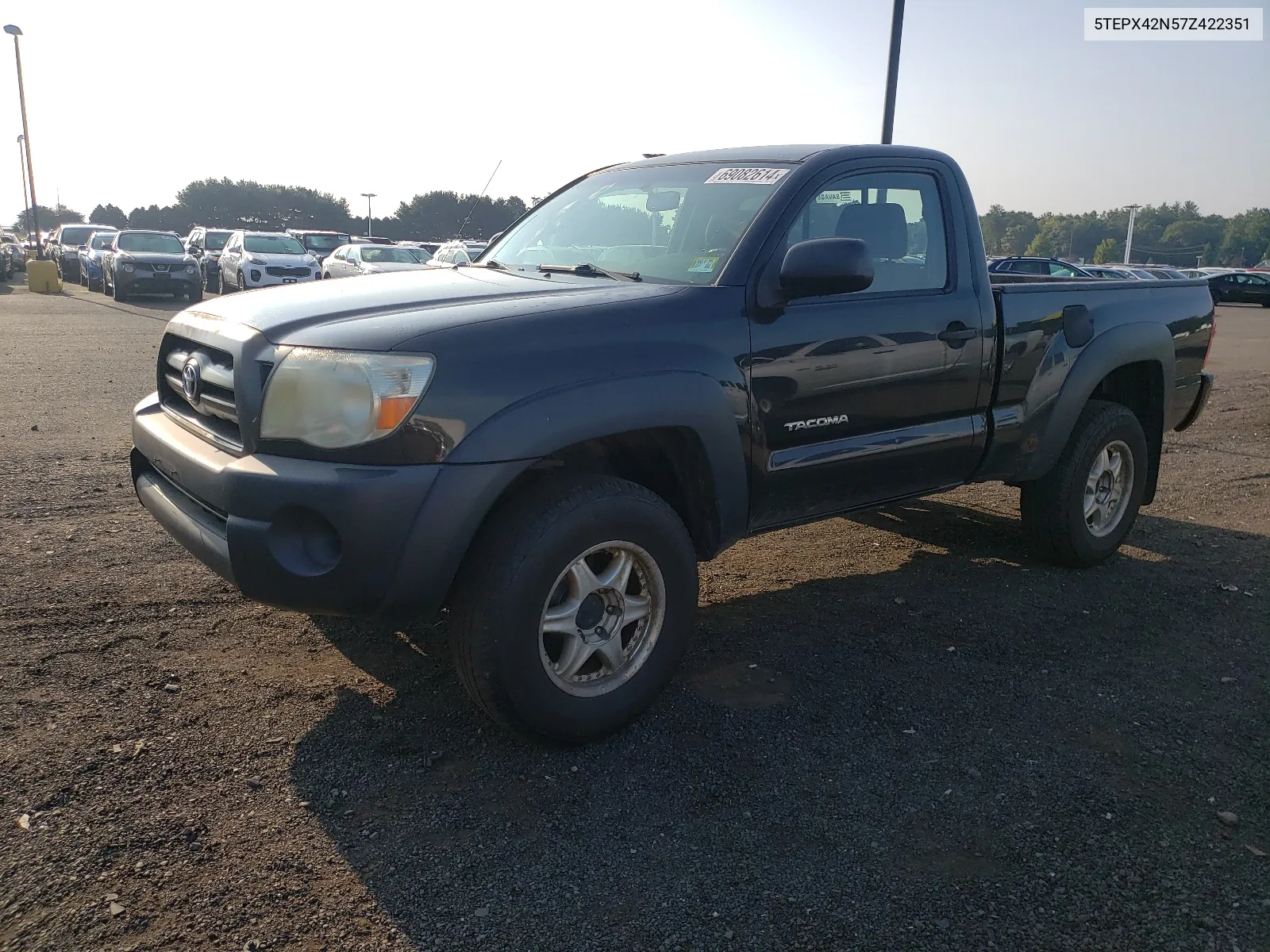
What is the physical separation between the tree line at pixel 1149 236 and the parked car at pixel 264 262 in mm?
88807

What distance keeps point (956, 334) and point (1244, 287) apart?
3663 cm

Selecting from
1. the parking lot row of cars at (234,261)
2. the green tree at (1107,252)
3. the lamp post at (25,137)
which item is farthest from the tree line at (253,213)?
the green tree at (1107,252)

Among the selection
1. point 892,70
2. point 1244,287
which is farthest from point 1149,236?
point 892,70

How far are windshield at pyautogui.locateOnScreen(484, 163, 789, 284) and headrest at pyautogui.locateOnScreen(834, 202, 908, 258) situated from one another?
0.37 meters

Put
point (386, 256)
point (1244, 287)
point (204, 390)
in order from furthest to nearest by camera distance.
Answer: point (1244, 287) → point (386, 256) → point (204, 390)

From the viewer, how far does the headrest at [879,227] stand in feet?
12.7

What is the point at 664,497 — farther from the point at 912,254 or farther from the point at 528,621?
the point at 912,254

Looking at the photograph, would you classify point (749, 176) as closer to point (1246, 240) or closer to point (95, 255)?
point (95, 255)

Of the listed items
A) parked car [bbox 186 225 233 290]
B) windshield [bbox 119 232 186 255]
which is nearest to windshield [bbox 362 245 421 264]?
windshield [bbox 119 232 186 255]

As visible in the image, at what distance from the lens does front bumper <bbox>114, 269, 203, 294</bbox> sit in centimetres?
2219

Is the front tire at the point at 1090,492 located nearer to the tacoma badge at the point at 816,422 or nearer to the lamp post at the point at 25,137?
the tacoma badge at the point at 816,422

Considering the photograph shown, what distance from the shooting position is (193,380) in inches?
125

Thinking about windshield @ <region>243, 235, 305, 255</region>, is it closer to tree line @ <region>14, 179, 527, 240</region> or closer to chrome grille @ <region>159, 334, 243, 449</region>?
chrome grille @ <region>159, 334, 243, 449</region>

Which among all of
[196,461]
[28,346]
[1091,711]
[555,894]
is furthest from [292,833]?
[28,346]
